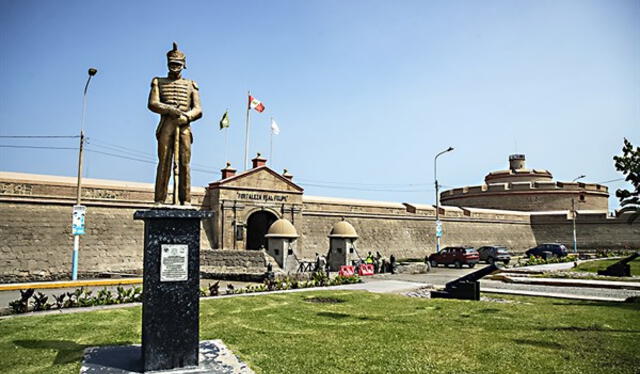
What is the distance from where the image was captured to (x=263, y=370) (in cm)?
628

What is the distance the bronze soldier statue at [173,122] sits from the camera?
702 cm

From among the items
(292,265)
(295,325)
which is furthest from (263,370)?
(292,265)

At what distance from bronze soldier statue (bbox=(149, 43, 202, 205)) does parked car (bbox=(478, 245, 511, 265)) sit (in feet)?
93.4

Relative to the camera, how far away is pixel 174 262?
645 centimetres

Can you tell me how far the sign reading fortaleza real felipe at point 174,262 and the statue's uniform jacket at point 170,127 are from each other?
0.85 m

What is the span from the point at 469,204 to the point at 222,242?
3606 centimetres

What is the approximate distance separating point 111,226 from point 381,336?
18.1 metres

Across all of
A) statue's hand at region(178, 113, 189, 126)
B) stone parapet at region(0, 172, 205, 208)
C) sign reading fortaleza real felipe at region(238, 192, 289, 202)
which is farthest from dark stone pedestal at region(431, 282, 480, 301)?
stone parapet at region(0, 172, 205, 208)

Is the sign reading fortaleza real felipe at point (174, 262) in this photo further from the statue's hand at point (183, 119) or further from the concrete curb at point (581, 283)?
the concrete curb at point (581, 283)

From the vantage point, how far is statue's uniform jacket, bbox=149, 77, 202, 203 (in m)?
7.02

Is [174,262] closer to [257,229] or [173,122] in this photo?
[173,122]

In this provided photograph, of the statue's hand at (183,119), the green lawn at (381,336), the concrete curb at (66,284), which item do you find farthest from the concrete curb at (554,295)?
the concrete curb at (66,284)

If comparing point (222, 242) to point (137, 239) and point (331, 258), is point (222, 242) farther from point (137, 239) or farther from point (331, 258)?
point (331, 258)

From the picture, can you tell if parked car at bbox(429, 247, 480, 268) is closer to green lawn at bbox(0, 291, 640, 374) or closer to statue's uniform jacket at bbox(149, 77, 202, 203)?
green lawn at bbox(0, 291, 640, 374)
